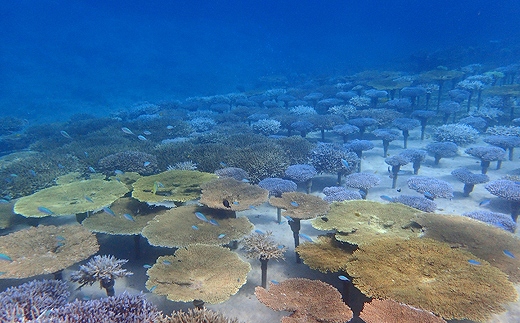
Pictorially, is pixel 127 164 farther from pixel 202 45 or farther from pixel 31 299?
pixel 202 45

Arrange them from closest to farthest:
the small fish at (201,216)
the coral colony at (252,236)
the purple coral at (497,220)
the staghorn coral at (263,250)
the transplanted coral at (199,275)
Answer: the coral colony at (252,236) → the transplanted coral at (199,275) → the staghorn coral at (263,250) → the small fish at (201,216) → the purple coral at (497,220)

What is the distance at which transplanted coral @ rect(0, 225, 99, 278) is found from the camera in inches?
179

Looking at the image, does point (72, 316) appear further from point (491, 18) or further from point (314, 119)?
point (491, 18)

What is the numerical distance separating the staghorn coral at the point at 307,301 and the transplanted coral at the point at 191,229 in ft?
5.47

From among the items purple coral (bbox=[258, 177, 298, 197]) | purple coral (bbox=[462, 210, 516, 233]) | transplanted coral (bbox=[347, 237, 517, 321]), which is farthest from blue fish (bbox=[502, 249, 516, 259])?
purple coral (bbox=[258, 177, 298, 197])

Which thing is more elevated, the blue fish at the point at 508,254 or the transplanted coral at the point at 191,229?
the transplanted coral at the point at 191,229

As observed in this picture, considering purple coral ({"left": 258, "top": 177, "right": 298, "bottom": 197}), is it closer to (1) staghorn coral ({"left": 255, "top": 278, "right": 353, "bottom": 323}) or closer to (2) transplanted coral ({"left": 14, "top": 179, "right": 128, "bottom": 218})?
(2) transplanted coral ({"left": 14, "top": 179, "right": 128, "bottom": 218})

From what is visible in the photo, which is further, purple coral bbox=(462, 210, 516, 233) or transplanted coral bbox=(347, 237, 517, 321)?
purple coral bbox=(462, 210, 516, 233)

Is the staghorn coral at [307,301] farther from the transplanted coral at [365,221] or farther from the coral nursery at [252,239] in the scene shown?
the transplanted coral at [365,221]

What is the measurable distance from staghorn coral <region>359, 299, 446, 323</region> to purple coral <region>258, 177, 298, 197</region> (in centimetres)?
489

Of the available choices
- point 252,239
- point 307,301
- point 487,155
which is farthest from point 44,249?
point 487,155

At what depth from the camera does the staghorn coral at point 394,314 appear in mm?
3230

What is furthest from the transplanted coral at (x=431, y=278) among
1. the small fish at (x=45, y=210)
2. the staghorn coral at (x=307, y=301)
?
the small fish at (x=45, y=210)

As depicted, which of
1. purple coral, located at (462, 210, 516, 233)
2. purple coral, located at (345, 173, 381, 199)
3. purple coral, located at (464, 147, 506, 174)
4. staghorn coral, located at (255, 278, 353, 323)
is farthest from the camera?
purple coral, located at (464, 147, 506, 174)
